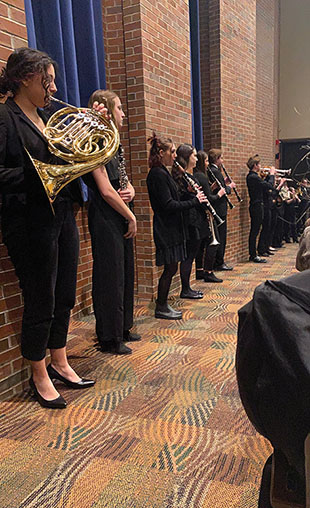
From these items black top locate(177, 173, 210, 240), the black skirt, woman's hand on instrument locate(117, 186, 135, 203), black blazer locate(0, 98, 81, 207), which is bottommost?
the black skirt

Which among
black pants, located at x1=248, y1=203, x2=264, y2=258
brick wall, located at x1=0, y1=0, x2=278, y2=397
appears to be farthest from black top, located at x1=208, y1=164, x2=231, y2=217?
black pants, located at x1=248, y1=203, x2=264, y2=258

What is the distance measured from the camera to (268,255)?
6676 mm

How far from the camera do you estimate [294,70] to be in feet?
31.7

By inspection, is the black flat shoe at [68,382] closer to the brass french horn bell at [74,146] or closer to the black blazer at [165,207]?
the brass french horn bell at [74,146]

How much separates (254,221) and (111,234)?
Answer: 4.10 m

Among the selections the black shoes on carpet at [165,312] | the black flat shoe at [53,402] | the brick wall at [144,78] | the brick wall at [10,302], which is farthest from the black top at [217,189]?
the black flat shoe at [53,402]

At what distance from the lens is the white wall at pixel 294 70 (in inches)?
371

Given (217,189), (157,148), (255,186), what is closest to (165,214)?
(157,148)

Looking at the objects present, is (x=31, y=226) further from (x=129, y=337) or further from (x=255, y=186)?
(x=255, y=186)

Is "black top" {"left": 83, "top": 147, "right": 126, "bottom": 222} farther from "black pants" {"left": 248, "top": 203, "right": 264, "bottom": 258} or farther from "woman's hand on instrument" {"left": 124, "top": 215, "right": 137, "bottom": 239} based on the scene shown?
"black pants" {"left": 248, "top": 203, "right": 264, "bottom": 258}

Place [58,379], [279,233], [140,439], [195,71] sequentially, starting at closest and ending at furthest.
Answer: [140,439] → [58,379] → [195,71] → [279,233]

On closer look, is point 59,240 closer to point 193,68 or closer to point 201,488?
point 201,488

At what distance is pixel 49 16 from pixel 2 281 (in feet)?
6.51

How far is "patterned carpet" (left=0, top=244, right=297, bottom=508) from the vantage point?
1441 mm
